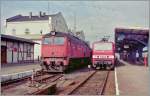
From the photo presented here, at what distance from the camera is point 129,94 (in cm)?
1325

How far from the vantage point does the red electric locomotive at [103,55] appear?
1228 inches

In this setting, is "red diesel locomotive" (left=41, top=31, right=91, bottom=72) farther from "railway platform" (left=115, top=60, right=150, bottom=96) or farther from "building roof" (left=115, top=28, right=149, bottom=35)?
"building roof" (left=115, top=28, right=149, bottom=35)

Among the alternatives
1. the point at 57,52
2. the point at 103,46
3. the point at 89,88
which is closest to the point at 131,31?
the point at 103,46

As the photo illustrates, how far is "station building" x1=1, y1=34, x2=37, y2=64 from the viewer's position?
36.8 metres

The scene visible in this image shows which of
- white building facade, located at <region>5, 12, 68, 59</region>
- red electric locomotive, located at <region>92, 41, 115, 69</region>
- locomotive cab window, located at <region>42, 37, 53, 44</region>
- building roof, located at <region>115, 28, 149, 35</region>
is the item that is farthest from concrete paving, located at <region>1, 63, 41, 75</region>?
white building facade, located at <region>5, 12, 68, 59</region>

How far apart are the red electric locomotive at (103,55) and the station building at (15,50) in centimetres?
930

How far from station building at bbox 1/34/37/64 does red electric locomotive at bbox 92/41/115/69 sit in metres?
9.30

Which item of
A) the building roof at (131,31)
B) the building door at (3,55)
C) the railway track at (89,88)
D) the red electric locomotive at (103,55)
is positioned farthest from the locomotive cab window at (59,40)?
the building roof at (131,31)

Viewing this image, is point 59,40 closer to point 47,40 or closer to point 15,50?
point 47,40

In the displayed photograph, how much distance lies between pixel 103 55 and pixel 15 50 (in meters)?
12.4

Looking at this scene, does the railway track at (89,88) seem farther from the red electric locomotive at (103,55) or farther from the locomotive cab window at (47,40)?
the red electric locomotive at (103,55)

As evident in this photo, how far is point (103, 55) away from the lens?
31.5 m

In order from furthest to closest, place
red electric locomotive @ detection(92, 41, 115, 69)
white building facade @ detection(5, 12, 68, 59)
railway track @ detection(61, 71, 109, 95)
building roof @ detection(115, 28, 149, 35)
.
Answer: white building facade @ detection(5, 12, 68, 59), building roof @ detection(115, 28, 149, 35), red electric locomotive @ detection(92, 41, 115, 69), railway track @ detection(61, 71, 109, 95)

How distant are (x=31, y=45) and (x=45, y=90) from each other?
111ft
